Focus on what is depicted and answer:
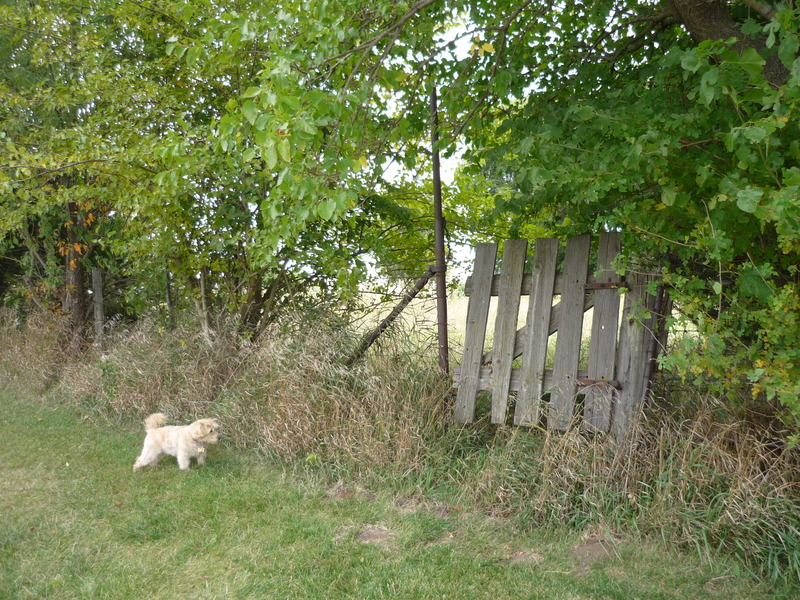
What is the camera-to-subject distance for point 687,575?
12.2ft

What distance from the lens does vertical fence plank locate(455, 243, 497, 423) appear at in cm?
536

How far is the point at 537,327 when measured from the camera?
5.08 metres

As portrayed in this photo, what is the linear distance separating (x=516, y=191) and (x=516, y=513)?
8.75ft

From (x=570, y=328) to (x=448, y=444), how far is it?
1422 millimetres

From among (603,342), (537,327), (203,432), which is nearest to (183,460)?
(203,432)

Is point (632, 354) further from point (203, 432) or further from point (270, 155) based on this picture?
point (203, 432)

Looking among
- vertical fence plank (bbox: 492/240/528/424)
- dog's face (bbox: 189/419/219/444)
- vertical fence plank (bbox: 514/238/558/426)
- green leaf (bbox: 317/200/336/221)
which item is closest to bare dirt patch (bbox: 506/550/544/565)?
vertical fence plank (bbox: 514/238/558/426)

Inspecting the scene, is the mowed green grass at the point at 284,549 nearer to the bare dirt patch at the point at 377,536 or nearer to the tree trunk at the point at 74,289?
the bare dirt patch at the point at 377,536

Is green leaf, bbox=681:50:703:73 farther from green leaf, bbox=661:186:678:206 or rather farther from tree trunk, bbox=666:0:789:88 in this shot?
tree trunk, bbox=666:0:789:88

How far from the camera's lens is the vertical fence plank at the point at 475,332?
17.6 feet

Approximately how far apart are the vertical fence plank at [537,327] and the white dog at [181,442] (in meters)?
2.78

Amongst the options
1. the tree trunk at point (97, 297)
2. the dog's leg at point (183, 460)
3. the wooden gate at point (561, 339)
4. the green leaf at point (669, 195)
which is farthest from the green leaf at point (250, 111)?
the tree trunk at point (97, 297)

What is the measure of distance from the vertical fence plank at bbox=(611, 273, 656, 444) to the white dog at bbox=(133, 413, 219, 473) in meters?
3.51

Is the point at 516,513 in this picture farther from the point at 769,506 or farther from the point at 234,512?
the point at 234,512
